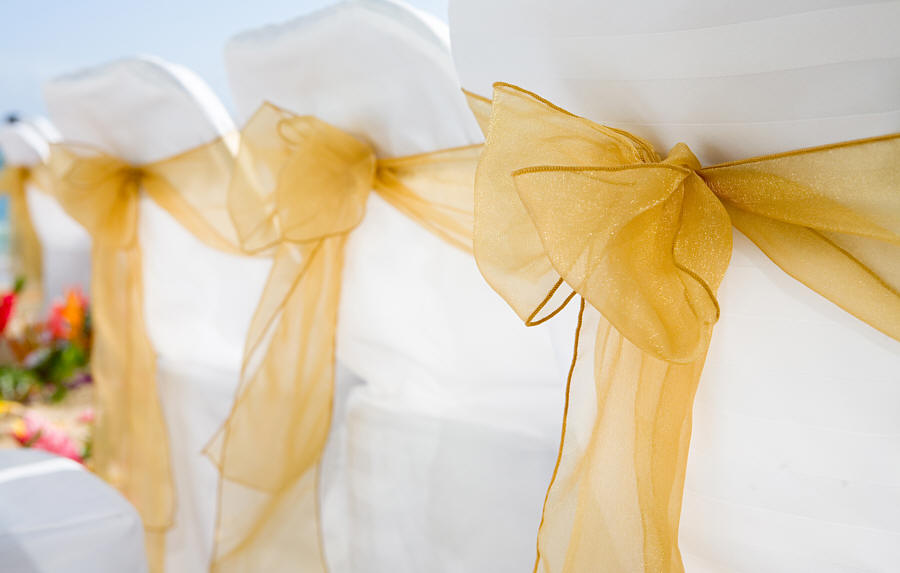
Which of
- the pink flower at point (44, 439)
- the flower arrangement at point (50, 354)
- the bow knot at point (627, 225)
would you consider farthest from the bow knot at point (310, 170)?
the flower arrangement at point (50, 354)

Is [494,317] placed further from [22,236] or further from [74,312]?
[22,236]

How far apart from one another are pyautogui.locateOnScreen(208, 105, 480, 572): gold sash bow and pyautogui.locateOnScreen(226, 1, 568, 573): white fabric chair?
3cm

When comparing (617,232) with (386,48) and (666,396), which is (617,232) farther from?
(386,48)

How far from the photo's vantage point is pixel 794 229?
0.52 m

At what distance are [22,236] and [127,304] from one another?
1.76m

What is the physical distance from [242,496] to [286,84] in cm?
60

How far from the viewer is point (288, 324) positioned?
1.16m

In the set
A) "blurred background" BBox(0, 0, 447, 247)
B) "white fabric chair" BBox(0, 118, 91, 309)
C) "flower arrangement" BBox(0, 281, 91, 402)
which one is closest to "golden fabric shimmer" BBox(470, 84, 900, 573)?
"white fabric chair" BBox(0, 118, 91, 309)

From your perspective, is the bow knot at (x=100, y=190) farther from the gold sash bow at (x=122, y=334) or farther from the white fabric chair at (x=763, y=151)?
the white fabric chair at (x=763, y=151)

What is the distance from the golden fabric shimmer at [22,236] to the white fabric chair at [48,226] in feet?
0.08

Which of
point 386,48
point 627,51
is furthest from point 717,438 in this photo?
point 386,48

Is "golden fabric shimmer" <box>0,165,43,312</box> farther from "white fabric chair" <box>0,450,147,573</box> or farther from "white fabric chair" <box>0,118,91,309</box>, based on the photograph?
"white fabric chair" <box>0,450,147,573</box>

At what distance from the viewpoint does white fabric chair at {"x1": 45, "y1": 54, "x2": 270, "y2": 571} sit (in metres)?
1.31

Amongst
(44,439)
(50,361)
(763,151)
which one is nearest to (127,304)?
(44,439)
